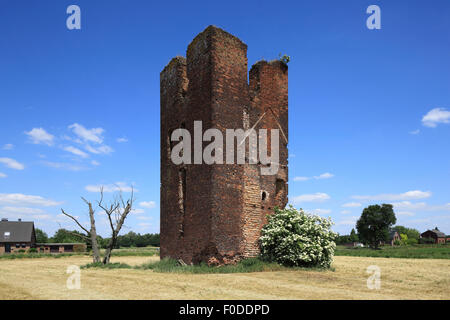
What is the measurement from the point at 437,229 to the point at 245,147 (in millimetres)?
107615

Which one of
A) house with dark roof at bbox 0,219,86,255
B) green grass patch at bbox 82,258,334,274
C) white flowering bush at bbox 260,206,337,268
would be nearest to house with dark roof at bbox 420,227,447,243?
house with dark roof at bbox 0,219,86,255

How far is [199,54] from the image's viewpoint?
51.9ft

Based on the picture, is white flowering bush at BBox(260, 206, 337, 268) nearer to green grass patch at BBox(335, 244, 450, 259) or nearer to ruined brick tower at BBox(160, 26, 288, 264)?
ruined brick tower at BBox(160, 26, 288, 264)

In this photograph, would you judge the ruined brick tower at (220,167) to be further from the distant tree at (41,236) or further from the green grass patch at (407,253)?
the distant tree at (41,236)

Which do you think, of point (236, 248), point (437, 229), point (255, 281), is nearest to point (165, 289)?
point (255, 281)

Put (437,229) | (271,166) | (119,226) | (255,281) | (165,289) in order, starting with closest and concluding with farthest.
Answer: (165,289) < (255,281) < (271,166) < (119,226) < (437,229)

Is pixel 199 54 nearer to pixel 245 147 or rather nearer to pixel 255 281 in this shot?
pixel 245 147

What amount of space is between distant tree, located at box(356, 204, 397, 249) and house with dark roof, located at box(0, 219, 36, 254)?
56.9 metres

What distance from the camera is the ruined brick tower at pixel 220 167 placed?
14.3 m

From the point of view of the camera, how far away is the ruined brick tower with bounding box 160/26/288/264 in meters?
14.3

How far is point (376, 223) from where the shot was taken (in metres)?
65.1

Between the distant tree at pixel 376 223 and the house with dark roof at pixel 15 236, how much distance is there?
56.9 meters

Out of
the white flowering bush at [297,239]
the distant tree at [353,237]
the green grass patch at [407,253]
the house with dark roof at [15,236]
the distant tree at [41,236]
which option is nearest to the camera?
the white flowering bush at [297,239]

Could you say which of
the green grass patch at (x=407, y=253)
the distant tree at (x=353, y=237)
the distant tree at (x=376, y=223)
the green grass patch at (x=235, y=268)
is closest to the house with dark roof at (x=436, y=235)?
the distant tree at (x=353, y=237)
